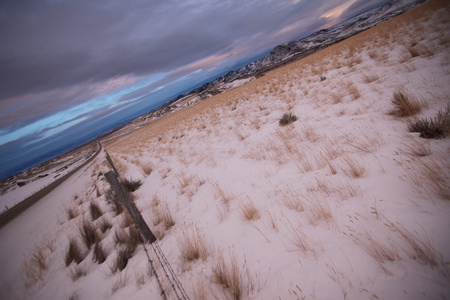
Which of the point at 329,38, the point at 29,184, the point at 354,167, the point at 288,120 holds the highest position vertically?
the point at 329,38

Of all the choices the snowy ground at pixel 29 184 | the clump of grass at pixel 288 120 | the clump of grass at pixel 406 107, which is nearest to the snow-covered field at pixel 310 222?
the clump of grass at pixel 406 107

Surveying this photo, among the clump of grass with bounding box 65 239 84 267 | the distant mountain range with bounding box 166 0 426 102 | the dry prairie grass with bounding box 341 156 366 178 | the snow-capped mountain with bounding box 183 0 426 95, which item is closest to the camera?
the dry prairie grass with bounding box 341 156 366 178

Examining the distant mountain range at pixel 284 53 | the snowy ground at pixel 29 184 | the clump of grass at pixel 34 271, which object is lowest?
the clump of grass at pixel 34 271

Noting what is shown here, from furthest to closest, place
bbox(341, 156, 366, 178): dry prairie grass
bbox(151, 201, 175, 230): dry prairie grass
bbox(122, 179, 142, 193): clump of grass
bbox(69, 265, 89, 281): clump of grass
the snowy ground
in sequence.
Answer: the snowy ground, bbox(122, 179, 142, 193): clump of grass, bbox(151, 201, 175, 230): dry prairie grass, bbox(69, 265, 89, 281): clump of grass, bbox(341, 156, 366, 178): dry prairie grass

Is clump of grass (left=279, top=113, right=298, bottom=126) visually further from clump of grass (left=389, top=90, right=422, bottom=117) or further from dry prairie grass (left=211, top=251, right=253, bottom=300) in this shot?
dry prairie grass (left=211, top=251, right=253, bottom=300)

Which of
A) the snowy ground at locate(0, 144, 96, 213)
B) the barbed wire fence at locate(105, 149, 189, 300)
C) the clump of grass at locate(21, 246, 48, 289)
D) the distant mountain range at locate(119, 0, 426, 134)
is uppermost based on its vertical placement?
the distant mountain range at locate(119, 0, 426, 134)

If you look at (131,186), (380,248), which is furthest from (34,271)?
(380,248)

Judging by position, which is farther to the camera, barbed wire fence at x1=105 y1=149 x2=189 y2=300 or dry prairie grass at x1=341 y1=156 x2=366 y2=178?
dry prairie grass at x1=341 y1=156 x2=366 y2=178

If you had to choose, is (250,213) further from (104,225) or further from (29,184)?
(29,184)

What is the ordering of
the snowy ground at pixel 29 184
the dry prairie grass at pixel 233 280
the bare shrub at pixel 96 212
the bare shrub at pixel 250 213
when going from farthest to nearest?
the snowy ground at pixel 29 184
the bare shrub at pixel 96 212
the bare shrub at pixel 250 213
the dry prairie grass at pixel 233 280

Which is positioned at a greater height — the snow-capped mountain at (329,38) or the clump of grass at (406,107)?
the snow-capped mountain at (329,38)

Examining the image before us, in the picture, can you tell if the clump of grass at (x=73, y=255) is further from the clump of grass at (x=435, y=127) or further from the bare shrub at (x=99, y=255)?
the clump of grass at (x=435, y=127)

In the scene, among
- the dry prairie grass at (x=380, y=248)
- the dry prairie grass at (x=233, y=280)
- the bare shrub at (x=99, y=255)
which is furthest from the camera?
the bare shrub at (x=99, y=255)

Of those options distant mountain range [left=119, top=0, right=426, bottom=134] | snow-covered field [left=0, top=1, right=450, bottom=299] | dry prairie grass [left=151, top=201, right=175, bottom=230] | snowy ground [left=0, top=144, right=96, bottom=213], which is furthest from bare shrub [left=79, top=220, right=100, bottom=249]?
distant mountain range [left=119, top=0, right=426, bottom=134]
